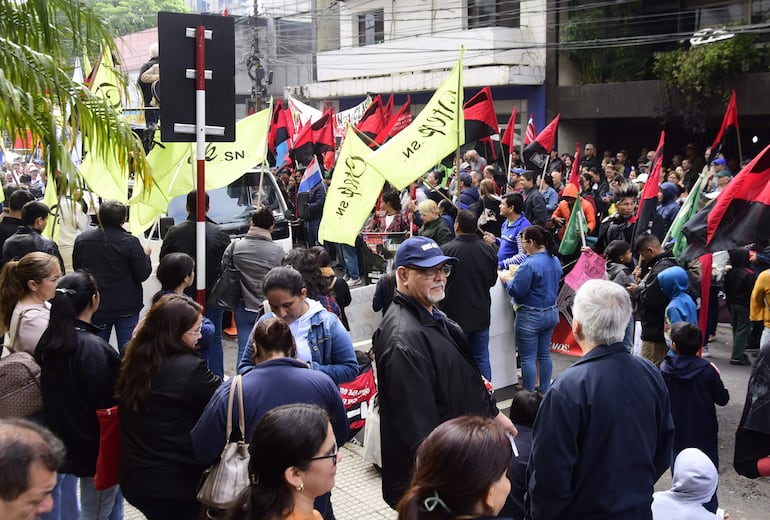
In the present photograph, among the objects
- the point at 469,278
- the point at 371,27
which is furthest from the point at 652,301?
the point at 371,27

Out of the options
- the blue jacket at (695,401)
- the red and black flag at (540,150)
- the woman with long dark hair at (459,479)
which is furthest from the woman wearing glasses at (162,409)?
the red and black flag at (540,150)

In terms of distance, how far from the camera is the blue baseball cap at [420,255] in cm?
391

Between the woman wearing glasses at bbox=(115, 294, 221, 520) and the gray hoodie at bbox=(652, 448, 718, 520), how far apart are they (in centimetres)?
235

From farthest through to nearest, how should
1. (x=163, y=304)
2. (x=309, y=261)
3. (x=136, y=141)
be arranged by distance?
(x=309, y=261) < (x=136, y=141) < (x=163, y=304)

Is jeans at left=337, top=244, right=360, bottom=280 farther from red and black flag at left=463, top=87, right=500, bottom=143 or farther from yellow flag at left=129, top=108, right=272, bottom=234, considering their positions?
yellow flag at left=129, top=108, right=272, bottom=234

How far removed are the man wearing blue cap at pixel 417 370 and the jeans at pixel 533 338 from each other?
12.1 ft

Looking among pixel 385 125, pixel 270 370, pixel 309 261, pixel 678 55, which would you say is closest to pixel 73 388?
pixel 270 370

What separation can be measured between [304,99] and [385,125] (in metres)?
22.2

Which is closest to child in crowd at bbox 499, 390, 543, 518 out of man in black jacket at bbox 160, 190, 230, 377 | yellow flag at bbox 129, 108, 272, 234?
man in black jacket at bbox 160, 190, 230, 377

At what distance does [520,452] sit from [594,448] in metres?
1.00

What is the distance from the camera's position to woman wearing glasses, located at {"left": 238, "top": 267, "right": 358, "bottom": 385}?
4.70 metres

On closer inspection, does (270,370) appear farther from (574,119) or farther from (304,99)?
(304,99)

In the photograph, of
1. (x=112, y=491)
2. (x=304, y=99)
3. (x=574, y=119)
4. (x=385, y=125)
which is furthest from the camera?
(x=304, y=99)

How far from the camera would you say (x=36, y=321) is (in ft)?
15.3
